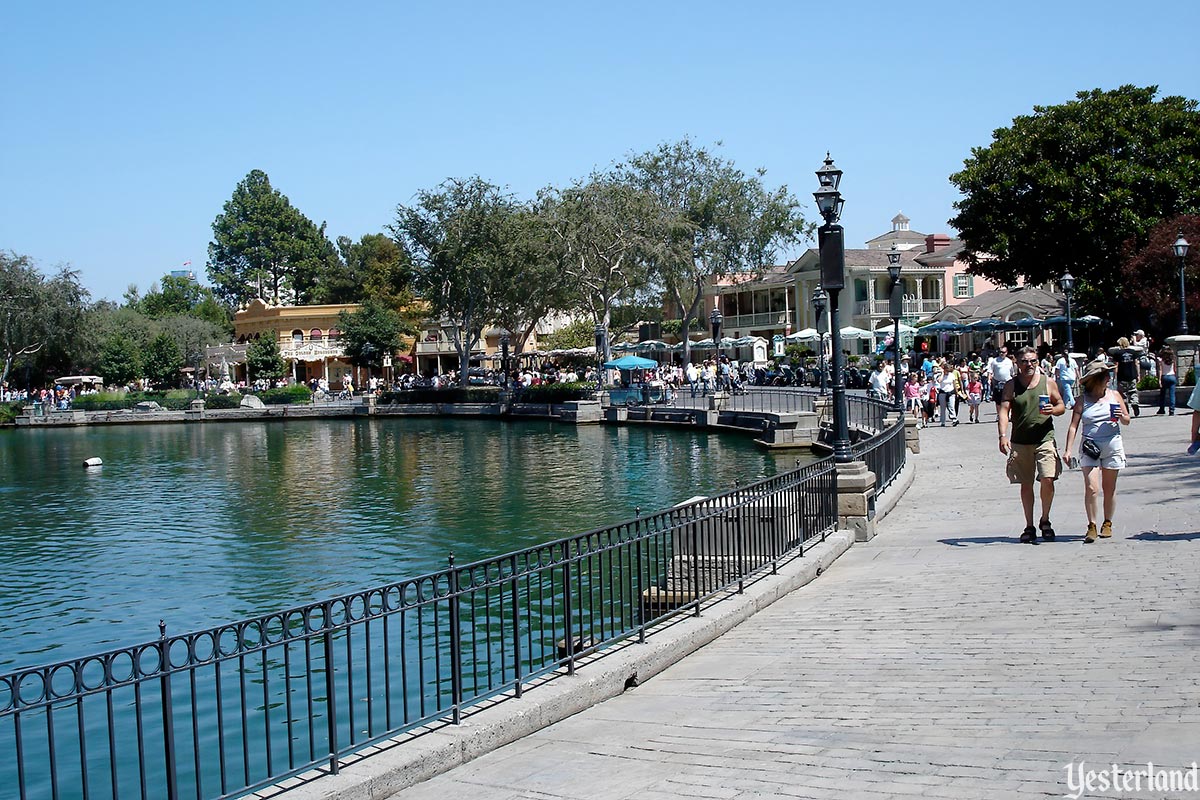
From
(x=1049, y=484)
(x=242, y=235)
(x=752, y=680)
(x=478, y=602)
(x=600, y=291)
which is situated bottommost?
(x=478, y=602)

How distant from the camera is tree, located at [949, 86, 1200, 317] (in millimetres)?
44438

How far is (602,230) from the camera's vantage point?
55469 millimetres

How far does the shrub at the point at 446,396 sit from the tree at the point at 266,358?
18.1 m

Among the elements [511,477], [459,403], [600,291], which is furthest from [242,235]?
[511,477]

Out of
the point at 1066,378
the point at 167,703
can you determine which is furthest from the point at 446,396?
the point at 167,703

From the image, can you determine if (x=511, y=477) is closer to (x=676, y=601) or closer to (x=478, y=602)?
(x=478, y=602)

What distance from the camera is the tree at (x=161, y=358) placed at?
8681cm

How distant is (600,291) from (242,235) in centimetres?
7309

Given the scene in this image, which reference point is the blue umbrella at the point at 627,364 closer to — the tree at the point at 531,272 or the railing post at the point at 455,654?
the tree at the point at 531,272

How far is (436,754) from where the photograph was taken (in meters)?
6.26

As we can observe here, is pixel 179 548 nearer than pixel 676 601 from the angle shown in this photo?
No

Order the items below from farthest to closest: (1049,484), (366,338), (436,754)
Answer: (366,338) → (1049,484) → (436,754)

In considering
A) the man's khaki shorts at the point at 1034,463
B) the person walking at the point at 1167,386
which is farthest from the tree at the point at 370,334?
the man's khaki shorts at the point at 1034,463

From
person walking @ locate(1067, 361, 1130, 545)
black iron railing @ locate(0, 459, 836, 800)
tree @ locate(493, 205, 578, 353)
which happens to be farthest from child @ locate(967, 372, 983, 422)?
tree @ locate(493, 205, 578, 353)
